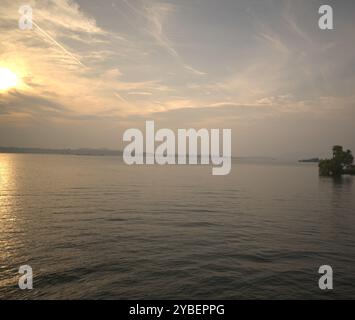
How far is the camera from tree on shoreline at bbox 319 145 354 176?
15012 cm

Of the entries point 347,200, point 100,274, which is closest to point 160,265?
point 100,274

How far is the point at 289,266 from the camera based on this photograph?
24609mm

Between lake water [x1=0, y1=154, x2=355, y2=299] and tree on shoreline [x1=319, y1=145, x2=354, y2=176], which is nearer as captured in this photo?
lake water [x1=0, y1=154, x2=355, y2=299]

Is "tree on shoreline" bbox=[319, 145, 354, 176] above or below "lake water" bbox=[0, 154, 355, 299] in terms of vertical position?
above

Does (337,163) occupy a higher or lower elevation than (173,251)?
higher

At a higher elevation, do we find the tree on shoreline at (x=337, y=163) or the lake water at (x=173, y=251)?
the tree on shoreline at (x=337, y=163)

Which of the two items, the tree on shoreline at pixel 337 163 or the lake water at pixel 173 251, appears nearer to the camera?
the lake water at pixel 173 251

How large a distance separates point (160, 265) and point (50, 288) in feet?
26.7

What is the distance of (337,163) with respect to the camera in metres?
150

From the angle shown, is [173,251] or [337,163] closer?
[173,251]

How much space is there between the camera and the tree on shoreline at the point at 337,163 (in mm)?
150125
